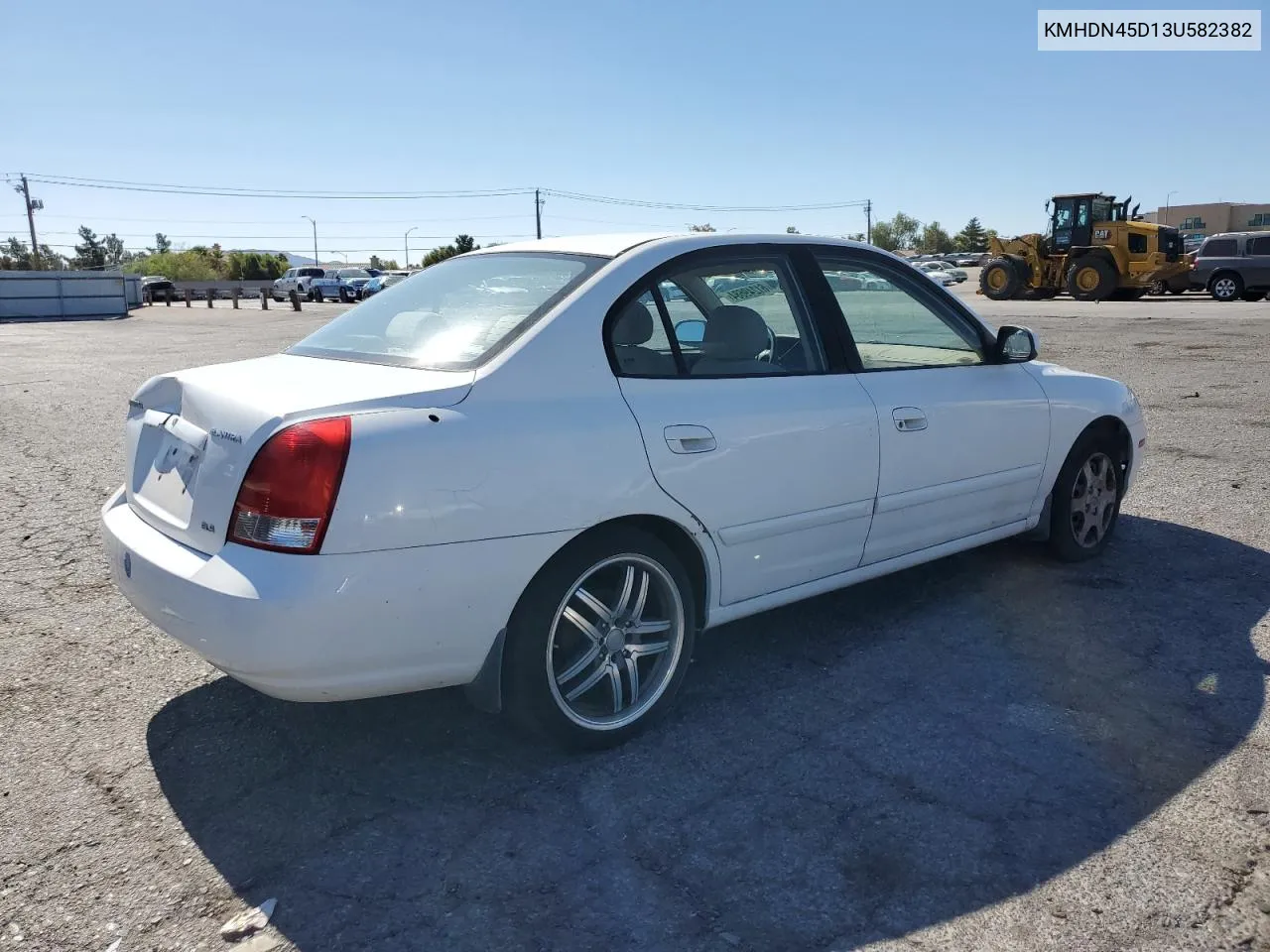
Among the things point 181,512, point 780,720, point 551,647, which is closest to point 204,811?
point 181,512

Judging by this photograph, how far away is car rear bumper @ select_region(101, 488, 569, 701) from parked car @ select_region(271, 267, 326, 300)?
57.2 meters

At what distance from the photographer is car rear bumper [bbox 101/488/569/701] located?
2.57 metres

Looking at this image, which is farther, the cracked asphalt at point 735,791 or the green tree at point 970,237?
the green tree at point 970,237

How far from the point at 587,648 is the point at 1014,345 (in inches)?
93.1

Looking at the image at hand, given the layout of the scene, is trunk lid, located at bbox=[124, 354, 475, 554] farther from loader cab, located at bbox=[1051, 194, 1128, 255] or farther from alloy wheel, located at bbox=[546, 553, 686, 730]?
loader cab, located at bbox=[1051, 194, 1128, 255]

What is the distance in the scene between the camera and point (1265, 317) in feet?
70.9

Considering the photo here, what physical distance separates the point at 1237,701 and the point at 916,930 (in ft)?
5.95

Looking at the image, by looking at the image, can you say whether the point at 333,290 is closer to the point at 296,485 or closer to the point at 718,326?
the point at 718,326

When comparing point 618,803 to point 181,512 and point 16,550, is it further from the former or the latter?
point 16,550

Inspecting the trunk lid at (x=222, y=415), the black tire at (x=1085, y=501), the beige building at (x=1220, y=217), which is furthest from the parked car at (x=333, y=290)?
the beige building at (x=1220, y=217)

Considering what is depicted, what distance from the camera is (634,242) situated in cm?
350

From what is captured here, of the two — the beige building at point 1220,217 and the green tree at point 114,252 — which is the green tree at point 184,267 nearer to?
the green tree at point 114,252

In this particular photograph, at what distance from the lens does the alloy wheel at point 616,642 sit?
312 centimetres

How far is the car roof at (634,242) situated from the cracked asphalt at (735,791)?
5.02 ft
